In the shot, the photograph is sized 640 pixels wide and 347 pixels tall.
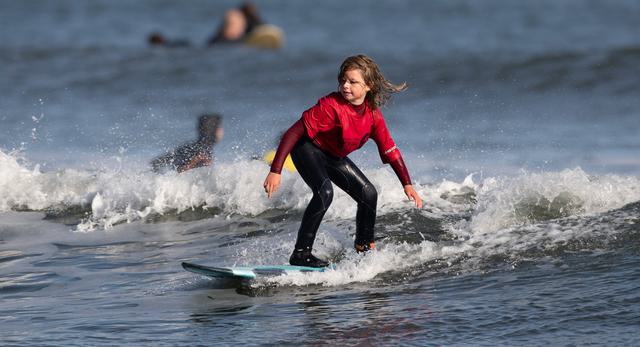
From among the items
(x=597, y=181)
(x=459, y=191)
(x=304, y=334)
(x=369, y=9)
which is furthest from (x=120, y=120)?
(x=369, y=9)

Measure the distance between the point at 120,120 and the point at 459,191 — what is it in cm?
843

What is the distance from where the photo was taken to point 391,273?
7352mm

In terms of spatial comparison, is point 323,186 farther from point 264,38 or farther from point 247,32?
point 247,32

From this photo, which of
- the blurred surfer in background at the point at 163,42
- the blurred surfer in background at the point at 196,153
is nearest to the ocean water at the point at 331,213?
the blurred surfer in background at the point at 196,153

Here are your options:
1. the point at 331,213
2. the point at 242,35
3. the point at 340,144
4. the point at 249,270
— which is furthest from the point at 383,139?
the point at 242,35

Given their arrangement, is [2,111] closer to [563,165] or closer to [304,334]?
[563,165]

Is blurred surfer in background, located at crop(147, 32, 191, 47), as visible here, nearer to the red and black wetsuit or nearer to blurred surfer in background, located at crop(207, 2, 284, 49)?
blurred surfer in background, located at crop(207, 2, 284, 49)

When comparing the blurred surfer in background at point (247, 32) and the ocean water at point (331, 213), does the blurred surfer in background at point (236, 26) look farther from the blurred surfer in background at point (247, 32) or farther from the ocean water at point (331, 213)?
the ocean water at point (331, 213)

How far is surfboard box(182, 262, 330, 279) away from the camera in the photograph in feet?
23.2

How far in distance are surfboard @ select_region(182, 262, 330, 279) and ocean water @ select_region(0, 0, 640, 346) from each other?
63mm

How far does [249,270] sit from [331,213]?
248cm

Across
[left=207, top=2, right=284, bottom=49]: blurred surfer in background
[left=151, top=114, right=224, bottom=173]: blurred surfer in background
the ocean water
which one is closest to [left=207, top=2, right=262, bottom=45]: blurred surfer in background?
[left=207, top=2, right=284, bottom=49]: blurred surfer in background

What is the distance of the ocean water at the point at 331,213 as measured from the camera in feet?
20.5

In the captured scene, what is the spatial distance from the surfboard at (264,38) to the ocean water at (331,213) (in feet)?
8.73
